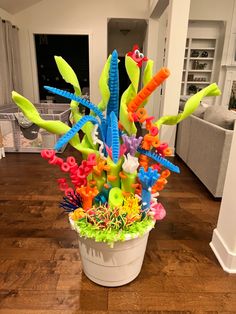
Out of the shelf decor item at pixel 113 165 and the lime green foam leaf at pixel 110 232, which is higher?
the shelf decor item at pixel 113 165

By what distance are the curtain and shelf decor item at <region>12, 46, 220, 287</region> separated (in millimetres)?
3701

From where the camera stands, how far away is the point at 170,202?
2.04 metres

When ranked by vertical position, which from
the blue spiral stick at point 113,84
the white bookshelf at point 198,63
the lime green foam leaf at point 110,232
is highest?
the white bookshelf at point 198,63

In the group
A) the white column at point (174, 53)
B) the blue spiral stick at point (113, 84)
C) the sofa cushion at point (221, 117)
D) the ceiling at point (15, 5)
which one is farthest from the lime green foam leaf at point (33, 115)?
the ceiling at point (15, 5)

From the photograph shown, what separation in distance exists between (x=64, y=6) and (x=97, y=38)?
2.86ft

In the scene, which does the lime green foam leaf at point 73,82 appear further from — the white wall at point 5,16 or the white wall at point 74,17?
the white wall at point 74,17

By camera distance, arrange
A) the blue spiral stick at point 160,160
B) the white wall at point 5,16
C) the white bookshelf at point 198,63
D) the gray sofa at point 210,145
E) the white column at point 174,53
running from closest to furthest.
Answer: the blue spiral stick at point 160,160, the gray sofa at point 210,145, the white column at point 174,53, the white wall at point 5,16, the white bookshelf at point 198,63

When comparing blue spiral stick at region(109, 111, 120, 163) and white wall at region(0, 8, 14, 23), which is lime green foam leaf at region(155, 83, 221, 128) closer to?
blue spiral stick at region(109, 111, 120, 163)

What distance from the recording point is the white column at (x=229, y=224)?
4.10 feet

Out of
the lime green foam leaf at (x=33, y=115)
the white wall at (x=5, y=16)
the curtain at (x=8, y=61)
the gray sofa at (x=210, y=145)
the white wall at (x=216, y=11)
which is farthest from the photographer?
the white wall at (x=216, y=11)

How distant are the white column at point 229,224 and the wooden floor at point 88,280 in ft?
0.19

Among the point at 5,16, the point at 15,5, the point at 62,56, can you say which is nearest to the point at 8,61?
the point at 5,16

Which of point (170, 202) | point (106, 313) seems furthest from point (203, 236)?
point (106, 313)

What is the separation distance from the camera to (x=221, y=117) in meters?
2.10
